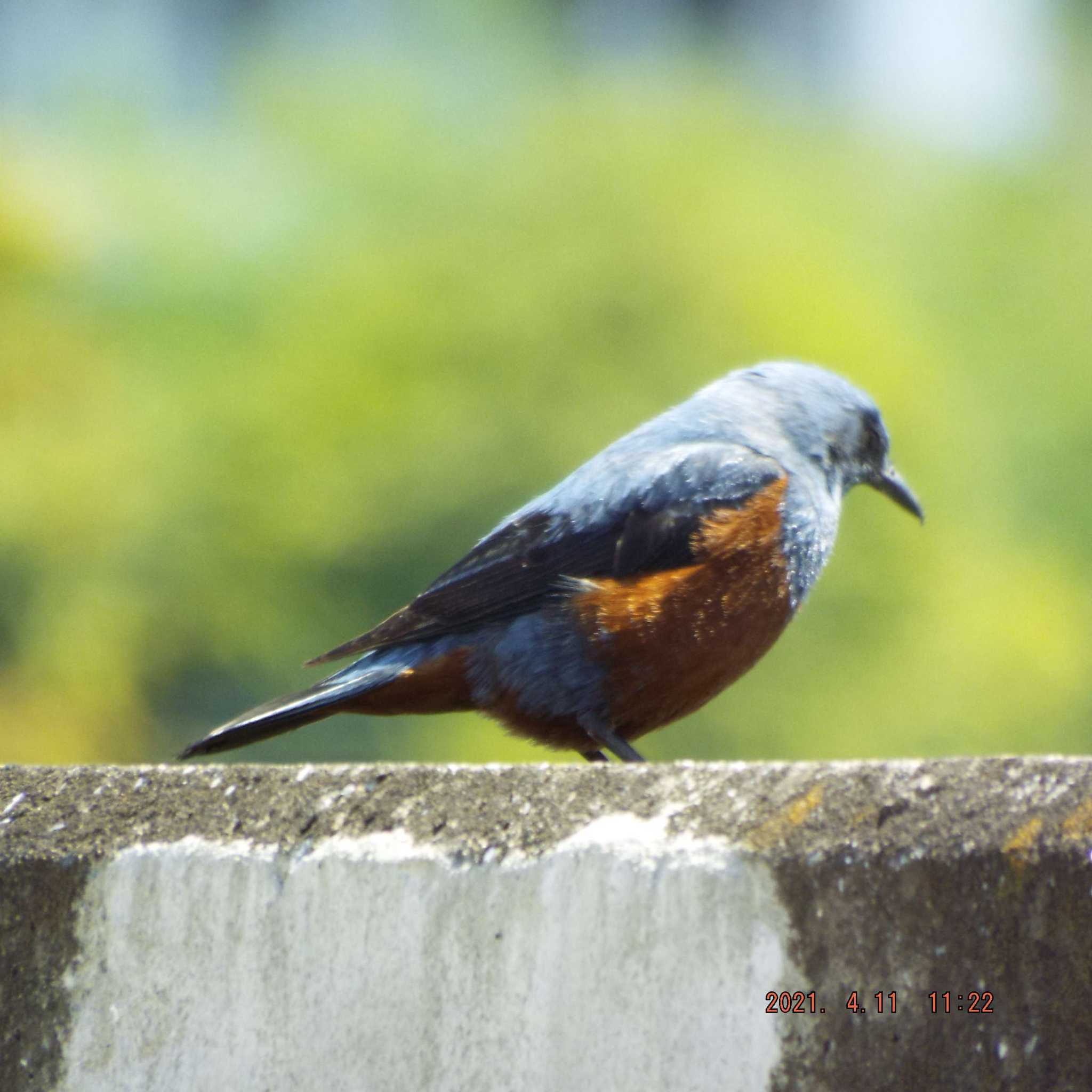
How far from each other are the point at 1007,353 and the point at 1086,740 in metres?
10.1

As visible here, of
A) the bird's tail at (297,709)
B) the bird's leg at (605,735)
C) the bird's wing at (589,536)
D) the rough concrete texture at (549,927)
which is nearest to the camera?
the rough concrete texture at (549,927)

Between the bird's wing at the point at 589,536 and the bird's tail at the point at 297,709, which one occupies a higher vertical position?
the bird's wing at the point at 589,536

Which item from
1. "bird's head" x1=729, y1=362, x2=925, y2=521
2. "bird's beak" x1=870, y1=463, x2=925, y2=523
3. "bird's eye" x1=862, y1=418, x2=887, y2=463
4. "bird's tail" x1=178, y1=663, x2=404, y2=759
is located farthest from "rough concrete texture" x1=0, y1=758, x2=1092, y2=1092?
"bird's beak" x1=870, y1=463, x2=925, y2=523

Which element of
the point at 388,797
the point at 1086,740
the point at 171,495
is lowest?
the point at 388,797

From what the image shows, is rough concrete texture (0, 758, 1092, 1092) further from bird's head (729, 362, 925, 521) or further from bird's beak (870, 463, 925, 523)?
bird's beak (870, 463, 925, 523)

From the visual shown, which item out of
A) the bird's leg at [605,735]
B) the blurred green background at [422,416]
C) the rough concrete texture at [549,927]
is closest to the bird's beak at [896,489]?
the bird's leg at [605,735]

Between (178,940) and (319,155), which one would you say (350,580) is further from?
(178,940)

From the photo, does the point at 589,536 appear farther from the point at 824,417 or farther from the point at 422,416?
the point at 422,416

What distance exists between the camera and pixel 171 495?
16.0m

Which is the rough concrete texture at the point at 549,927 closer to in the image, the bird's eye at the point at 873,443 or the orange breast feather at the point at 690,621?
the orange breast feather at the point at 690,621

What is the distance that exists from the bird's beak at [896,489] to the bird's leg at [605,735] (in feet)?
4.22

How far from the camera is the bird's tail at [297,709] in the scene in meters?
2.92

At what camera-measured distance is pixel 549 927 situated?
1637 millimetres

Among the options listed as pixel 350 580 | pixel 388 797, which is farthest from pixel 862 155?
pixel 388 797
